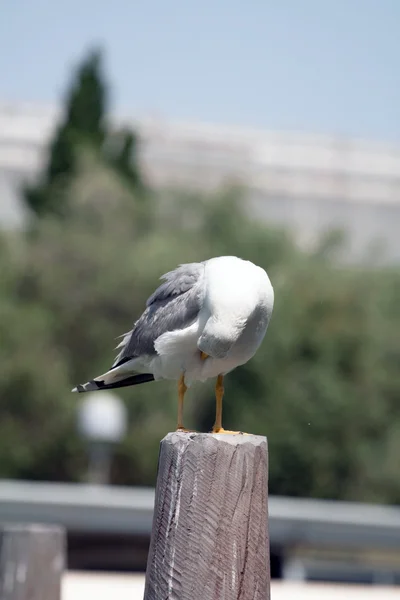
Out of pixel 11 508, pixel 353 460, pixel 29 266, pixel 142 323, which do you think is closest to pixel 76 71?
pixel 29 266

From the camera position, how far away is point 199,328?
5035 mm

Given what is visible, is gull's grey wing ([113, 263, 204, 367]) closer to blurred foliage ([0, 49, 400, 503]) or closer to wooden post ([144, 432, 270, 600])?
wooden post ([144, 432, 270, 600])

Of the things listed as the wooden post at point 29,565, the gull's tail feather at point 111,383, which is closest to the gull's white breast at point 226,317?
the gull's tail feather at point 111,383

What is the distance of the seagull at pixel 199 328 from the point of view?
4613mm

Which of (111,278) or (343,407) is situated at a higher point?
(111,278)

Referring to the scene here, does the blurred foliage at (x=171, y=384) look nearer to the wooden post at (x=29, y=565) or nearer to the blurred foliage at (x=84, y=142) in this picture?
the blurred foliage at (x=84, y=142)

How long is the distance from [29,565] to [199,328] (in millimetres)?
1356

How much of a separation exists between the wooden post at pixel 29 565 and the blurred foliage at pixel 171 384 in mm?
26558

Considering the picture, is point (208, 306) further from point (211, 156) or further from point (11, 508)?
point (211, 156)

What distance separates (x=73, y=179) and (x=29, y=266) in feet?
18.3

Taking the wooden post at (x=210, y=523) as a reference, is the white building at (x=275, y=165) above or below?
above

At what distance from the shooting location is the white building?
5900cm

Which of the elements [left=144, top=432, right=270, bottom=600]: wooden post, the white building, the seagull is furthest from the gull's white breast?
the white building

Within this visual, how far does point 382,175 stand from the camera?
62.9m
